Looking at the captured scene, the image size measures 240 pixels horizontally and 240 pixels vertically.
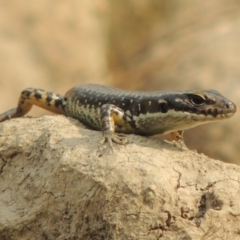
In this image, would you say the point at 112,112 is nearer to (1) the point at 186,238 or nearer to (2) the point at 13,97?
(1) the point at 186,238

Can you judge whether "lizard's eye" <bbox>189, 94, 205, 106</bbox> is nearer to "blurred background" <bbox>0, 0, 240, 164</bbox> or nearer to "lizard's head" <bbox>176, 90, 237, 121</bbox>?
"lizard's head" <bbox>176, 90, 237, 121</bbox>

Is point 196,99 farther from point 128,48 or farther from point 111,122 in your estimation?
point 128,48

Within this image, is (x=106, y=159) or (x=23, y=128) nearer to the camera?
(x=106, y=159)

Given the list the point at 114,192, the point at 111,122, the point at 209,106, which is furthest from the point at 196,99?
the point at 114,192

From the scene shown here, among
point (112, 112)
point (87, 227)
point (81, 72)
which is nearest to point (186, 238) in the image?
point (87, 227)

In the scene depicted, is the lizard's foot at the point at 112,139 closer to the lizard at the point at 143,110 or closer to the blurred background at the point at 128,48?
the lizard at the point at 143,110

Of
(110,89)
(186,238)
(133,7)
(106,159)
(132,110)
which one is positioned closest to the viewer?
(186,238)

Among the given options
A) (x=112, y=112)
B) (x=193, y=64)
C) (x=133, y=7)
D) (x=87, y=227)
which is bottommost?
(x=87, y=227)

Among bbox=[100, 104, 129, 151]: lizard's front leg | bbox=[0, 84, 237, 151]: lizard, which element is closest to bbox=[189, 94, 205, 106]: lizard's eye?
bbox=[0, 84, 237, 151]: lizard
